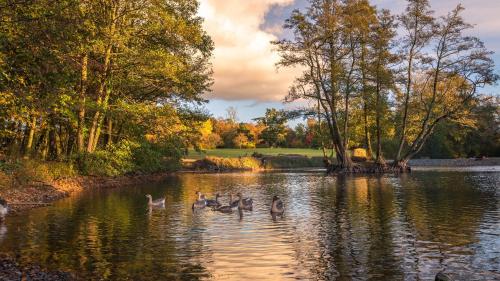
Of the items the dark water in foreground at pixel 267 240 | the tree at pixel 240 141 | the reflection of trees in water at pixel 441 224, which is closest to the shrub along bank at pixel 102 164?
the dark water in foreground at pixel 267 240

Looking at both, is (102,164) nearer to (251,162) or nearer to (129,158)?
(129,158)

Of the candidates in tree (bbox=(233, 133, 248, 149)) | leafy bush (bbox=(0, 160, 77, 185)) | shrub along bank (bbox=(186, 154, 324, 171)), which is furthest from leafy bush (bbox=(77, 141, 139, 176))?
tree (bbox=(233, 133, 248, 149))

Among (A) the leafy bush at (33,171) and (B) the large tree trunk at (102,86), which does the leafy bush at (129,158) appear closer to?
(B) the large tree trunk at (102,86)

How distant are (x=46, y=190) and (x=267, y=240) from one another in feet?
68.0

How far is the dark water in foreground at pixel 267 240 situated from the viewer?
14.1 meters

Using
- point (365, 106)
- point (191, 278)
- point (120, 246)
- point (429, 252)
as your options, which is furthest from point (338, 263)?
point (365, 106)

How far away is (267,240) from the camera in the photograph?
18.7 m

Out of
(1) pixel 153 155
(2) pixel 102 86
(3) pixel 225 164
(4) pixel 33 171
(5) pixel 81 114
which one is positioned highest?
(2) pixel 102 86

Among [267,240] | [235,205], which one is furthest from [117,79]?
[267,240]

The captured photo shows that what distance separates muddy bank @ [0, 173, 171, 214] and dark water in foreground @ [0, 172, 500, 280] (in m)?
1.72

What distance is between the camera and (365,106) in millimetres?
79688

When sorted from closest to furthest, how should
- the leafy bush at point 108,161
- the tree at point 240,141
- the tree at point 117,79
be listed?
the tree at point 117,79 < the leafy bush at point 108,161 < the tree at point 240,141

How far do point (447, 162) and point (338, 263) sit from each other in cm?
9625

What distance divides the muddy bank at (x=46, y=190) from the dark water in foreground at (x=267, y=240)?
67.6 inches
